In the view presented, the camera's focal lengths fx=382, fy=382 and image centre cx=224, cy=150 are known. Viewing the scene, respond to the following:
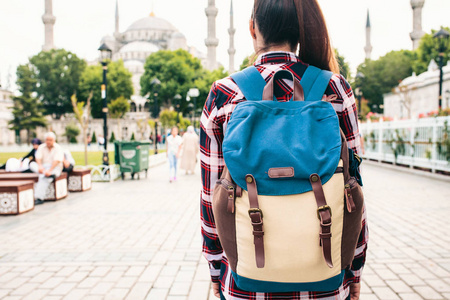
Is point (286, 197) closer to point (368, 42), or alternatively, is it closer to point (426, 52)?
point (426, 52)

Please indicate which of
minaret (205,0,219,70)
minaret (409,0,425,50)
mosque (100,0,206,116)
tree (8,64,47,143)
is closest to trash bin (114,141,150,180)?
tree (8,64,47,143)

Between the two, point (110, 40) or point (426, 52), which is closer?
point (426, 52)

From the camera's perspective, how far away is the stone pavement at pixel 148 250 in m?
3.71

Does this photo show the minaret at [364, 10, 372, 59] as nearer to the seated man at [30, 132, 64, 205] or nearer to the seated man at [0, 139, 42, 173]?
the seated man at [0, 139, 42, 173]

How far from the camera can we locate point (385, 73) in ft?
182

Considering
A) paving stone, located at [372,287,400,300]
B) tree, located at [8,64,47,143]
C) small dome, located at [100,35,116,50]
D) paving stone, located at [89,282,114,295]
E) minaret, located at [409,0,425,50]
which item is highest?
small dome, located at [100,35,116,50]

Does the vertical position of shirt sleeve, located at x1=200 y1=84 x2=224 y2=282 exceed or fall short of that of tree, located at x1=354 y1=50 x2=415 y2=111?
it falls short

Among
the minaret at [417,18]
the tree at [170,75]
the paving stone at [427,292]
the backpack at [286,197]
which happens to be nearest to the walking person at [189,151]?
the paving stone at [427,292]

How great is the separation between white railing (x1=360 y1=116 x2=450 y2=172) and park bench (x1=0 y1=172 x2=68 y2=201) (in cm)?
1077

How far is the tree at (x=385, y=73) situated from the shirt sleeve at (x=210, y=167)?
57.9m

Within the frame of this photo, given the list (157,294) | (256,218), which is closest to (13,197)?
(157,294)

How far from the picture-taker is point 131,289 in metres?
3.74

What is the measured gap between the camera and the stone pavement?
146 inches

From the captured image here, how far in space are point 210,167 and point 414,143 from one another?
1422cm
